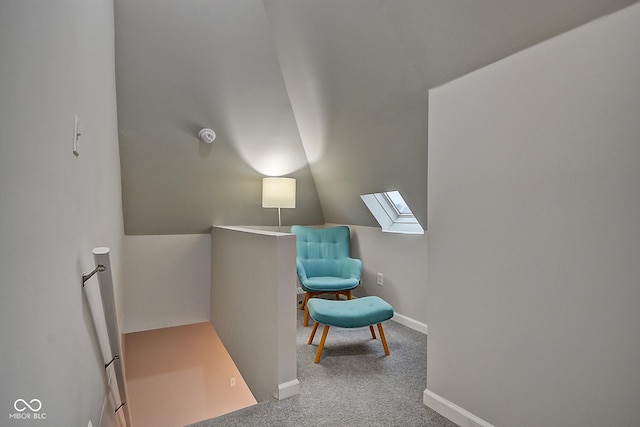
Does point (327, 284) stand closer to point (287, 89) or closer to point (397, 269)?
point (397, 269)

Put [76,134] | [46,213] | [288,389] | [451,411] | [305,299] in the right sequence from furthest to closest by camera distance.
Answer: [305,299], [288,389], [451,411], [76,134], [46,213]

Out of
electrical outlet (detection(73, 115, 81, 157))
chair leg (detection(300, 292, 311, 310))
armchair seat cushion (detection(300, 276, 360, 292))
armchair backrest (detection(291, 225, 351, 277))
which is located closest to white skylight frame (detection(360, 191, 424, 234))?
armchair backrest (detection(291, 225, 351, 277))

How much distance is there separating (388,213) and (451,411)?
2.10 meters

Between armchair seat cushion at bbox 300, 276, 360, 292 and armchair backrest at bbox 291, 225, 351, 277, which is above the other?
armchair backrest at bbox 291, 225, 351, 277

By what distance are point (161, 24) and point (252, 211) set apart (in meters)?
1.91

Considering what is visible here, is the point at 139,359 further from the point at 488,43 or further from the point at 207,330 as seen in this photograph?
the point at 488,43

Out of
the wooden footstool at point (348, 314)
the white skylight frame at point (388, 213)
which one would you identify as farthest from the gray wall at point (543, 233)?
the white skylight frame at point (388, 213)

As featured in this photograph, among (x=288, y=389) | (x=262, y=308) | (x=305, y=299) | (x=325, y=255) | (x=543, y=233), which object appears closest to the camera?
(x=543, y=233)

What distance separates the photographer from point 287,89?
2.90m

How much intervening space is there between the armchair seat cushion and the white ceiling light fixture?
160cm

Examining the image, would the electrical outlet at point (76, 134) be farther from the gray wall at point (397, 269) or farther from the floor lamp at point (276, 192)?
the gray wall at point (397, 269)

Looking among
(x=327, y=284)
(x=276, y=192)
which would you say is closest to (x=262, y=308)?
(x=327, y=284)

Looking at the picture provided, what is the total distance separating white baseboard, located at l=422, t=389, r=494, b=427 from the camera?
158 cm

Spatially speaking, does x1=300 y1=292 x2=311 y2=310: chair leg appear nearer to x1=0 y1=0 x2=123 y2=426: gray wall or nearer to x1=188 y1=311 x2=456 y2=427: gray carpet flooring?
x1=188 y1=311 x2=456 y2=427: gray carpet flooring
